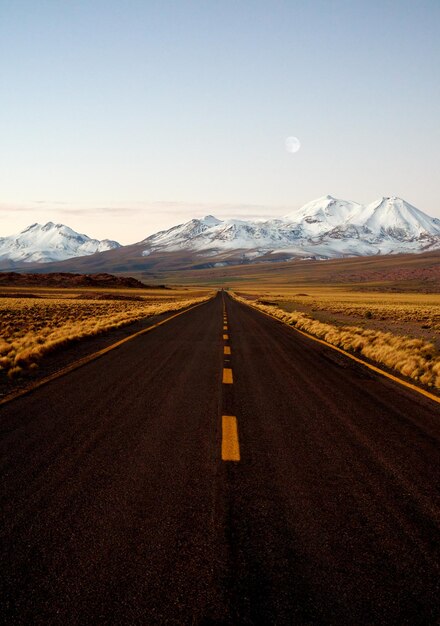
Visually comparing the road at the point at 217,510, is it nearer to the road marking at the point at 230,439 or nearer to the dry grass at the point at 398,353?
the road marking at the point at 230,439

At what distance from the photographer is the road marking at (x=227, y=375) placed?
8.97 m

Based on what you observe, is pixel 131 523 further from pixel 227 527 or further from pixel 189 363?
pixel 189 363

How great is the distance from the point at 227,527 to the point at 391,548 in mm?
1243

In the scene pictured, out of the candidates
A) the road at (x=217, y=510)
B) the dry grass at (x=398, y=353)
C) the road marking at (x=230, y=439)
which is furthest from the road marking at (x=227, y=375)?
the dry grass at (x=398, y=353)

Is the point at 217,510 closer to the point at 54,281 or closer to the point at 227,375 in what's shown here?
the point at 227,375

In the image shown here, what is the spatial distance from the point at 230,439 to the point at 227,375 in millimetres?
4212

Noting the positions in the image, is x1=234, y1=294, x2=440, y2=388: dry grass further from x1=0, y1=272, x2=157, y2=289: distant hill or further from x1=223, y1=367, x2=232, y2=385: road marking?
x1=0, y1=272, x2=157, y2=289: distant hill

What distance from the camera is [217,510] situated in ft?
12.0

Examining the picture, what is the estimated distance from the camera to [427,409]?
7.26m

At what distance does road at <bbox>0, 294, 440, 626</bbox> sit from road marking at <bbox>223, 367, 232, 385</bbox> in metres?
1.32

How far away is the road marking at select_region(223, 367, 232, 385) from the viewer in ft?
29.4

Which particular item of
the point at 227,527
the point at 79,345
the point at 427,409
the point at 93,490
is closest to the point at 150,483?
the point at 93,490

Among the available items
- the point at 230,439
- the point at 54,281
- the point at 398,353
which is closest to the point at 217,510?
the point at 230,439

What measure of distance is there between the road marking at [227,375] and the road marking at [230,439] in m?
2.53
